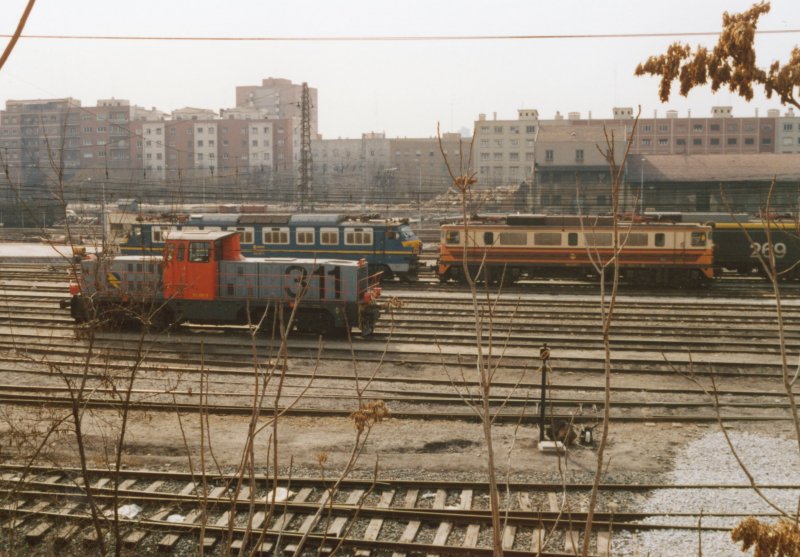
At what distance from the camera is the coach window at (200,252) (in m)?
21.5

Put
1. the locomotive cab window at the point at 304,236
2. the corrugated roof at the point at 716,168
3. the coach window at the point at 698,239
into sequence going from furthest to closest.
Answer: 1. the corrugated roof at the point at 716,168
2. the locomotive cab window at the point at 304,236
3. the coach window at the point at 698,239

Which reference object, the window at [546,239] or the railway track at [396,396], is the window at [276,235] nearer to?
the railway track at [396,396]

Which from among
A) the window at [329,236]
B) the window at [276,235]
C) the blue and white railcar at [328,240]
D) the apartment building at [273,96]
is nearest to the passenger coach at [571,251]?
the blue and white railcar at [328,240]

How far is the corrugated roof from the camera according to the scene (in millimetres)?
58656

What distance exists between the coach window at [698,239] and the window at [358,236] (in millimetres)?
11944

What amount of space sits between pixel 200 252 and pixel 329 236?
392 inches

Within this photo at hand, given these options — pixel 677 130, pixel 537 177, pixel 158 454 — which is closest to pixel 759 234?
pixel 158 454

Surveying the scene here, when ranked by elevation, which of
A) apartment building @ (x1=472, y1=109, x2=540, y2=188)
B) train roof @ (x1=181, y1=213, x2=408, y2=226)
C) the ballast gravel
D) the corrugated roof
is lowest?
the ballast gravel

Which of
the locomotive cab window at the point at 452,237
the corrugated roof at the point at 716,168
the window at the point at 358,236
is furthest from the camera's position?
the corrugated roof at the point at 716,168

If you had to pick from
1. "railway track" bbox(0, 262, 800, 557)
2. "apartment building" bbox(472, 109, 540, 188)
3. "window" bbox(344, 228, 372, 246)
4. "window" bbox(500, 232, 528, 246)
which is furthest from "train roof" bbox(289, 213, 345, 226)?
"apartment building" bbox(472, 109, 540, 188)

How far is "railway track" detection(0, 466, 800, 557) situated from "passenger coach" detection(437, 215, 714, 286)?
18.3 meters

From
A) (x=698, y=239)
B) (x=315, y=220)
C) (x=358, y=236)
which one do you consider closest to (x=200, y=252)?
(x=315, y=220)

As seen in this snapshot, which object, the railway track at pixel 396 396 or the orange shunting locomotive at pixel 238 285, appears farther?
the orange shunting locomotive at pixel 238 285

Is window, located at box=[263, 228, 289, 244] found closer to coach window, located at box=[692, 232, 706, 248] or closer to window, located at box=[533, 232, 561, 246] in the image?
window, located at box=[533, 232, 561, 246]
